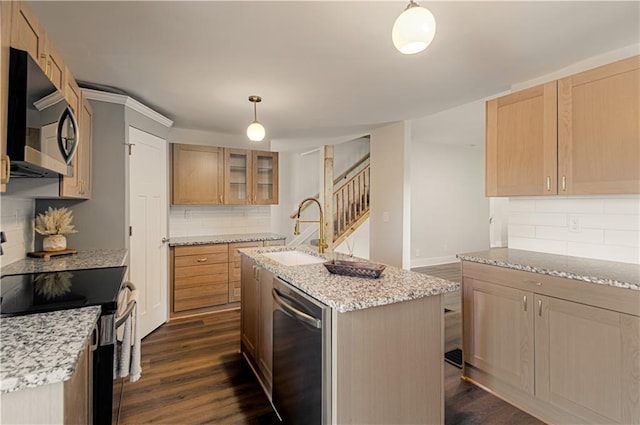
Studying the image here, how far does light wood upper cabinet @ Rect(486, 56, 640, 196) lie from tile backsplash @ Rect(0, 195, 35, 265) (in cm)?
351

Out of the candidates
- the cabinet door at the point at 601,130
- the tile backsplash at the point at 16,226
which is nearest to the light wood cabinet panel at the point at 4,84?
the tile backsplash at the point at 16,226

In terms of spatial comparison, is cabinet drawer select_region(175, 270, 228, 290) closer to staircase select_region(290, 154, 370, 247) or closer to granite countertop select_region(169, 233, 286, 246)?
granite countertop select_region(169, 233, 286, 246)

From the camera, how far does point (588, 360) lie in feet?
5.63

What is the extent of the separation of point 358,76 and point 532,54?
3.96ft

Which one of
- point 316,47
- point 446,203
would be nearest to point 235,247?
point 316,47

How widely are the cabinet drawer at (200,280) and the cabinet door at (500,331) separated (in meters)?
2.80

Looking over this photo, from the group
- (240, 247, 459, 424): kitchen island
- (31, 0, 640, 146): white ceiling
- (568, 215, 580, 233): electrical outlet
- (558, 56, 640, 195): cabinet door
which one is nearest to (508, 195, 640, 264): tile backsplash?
(568, 215, 580, 233): electrical outlet

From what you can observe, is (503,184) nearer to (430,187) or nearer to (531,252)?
(531,252)

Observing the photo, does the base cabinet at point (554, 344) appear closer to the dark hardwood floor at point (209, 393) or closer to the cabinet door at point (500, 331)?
the cabinet door at point (500, 331)

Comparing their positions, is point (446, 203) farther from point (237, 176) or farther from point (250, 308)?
point (250, 308)

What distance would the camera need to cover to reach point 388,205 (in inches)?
161

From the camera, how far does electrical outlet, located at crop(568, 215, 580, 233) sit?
2.31m

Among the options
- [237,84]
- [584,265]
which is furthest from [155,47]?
[584,265]

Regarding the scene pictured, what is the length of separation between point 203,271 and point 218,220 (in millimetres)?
916
